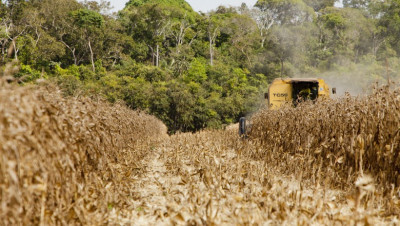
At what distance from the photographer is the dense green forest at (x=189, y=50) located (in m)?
37.8

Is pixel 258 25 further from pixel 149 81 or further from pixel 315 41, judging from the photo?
pixel 149 81

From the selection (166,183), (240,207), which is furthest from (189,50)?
Result: (240,207)

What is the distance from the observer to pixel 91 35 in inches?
1978

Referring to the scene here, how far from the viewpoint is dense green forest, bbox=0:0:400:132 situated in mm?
37812

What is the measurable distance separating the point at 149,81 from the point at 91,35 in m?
12.0

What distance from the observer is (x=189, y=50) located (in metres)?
58.2

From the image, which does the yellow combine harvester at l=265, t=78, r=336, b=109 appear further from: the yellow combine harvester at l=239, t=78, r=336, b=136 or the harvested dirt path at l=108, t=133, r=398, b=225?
the harvested dirt path at l=108, t=133, r=398, b=225

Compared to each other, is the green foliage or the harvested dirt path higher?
the green foliage

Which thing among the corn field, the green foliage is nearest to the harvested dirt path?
the corn field

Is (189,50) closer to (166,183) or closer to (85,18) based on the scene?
(85,18)

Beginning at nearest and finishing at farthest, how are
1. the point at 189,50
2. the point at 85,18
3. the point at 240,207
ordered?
the point at 240,207 < the point at 85,18 < the point at 189,50

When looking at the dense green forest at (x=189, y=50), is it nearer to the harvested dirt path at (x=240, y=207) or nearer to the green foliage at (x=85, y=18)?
the green foliage at (x=85, y=18)

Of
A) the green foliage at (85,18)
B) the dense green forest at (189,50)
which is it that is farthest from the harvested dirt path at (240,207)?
the green foliage at (85,18)

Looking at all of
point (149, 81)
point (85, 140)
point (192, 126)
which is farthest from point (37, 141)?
point (149, 81)
